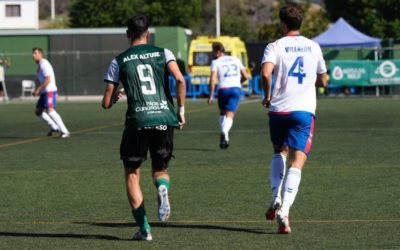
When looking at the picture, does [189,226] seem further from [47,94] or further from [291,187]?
[47,94]

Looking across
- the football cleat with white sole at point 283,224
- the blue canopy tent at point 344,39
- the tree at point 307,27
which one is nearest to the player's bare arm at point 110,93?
the football cleat with white sole at point 283,224

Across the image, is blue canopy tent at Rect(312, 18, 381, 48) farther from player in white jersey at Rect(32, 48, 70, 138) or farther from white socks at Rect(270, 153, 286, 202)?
white socks at Rect(270, 153, 286, 202)

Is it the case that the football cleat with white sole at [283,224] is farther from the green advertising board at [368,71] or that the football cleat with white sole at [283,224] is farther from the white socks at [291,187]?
the green advertising board at [368,71]

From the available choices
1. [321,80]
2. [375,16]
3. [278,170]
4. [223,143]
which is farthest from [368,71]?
[278,170]

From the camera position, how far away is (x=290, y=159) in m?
10.6

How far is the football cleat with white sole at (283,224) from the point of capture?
10.1 m

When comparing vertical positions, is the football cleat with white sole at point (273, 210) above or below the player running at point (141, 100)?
below

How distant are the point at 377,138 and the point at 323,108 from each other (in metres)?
15.2

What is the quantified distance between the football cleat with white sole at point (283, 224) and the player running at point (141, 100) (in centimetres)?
96

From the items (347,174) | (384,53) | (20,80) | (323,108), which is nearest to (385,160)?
(347,174)

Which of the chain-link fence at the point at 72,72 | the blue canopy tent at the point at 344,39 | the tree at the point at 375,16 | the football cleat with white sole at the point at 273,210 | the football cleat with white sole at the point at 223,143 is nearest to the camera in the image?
the football cleat with white sole at the point at 273,210

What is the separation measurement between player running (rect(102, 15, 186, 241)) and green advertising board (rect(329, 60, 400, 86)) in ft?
127

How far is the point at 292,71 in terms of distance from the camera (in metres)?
10.6

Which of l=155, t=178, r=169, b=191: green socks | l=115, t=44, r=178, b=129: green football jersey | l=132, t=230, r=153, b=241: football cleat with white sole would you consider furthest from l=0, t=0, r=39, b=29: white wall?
l=132, t=230, r=153, b=241: football cleat with white sole
